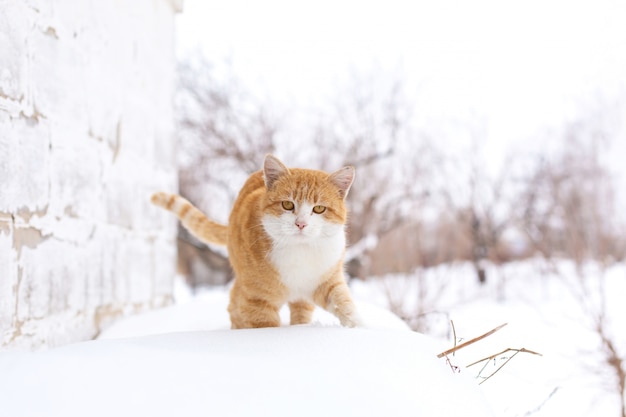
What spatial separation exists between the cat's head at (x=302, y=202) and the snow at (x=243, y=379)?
0.83 ft

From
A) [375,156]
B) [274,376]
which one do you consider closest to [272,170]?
[274,376]

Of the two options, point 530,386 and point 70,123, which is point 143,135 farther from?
point 530,386

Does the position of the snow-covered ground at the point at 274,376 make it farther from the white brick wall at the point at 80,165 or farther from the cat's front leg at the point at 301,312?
the white brick wall at the point at 80,165

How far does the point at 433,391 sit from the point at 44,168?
1056 millimetres

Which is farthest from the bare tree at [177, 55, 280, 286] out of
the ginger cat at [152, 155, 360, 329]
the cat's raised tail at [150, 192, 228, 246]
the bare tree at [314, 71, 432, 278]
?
the ginger cat at [152, 155, 360, 329]

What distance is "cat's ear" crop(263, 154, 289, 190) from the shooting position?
4.04 feet

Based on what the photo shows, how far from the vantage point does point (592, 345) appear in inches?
83.4

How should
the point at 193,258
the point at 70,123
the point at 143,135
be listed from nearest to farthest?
1. the point at 70,123
2. the point at 143,135
3. the point at 193,258

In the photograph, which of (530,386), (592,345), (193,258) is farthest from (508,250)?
(193,258)

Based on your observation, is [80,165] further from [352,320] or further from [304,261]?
[352,320]

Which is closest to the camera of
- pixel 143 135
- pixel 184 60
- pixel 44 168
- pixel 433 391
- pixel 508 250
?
pixel 433 391

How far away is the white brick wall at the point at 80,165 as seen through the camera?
117 centimetres

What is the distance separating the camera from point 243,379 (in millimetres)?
780

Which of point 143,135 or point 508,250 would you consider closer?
point 143,135
